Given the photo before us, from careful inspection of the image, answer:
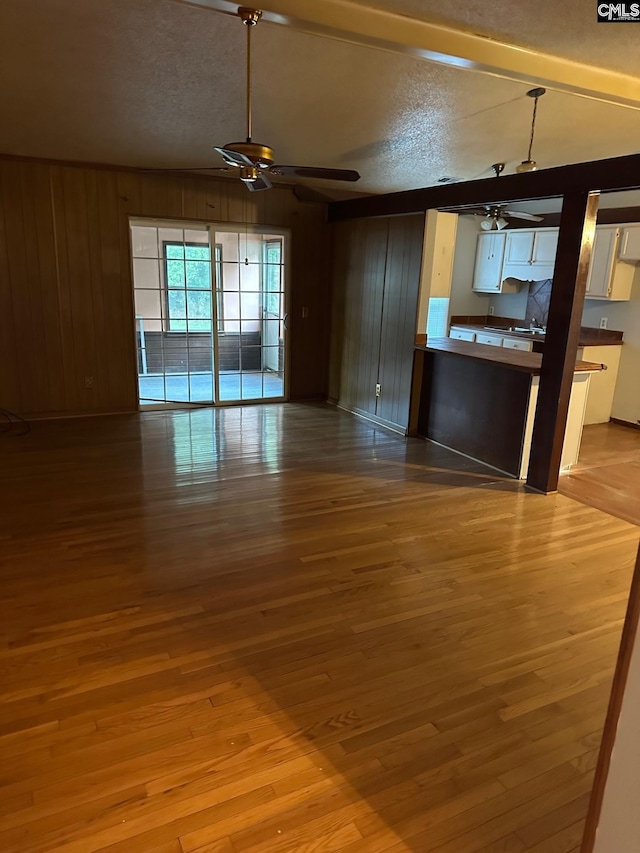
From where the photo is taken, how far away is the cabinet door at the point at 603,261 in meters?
6.32

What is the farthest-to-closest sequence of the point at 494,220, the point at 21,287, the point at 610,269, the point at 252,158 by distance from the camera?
the point at 610,269
the point at 21,287
the point at 494,220
the point at 252,158

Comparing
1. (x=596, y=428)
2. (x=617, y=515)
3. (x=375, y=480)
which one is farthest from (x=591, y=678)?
(x=596, y=428)

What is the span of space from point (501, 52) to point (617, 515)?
3.03 meters

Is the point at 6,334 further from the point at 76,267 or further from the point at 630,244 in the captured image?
the point at 630,244

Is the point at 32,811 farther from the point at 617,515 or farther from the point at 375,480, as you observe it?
the point at 617,515

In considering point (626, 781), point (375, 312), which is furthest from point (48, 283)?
point (626, 781)

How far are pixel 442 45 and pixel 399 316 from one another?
3.40 meters

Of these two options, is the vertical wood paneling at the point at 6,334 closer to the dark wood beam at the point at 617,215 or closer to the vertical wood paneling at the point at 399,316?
the vertical wood paneling at the point at 399,316

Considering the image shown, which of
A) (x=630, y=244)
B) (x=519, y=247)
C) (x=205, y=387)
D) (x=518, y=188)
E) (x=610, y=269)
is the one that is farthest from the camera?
(x=519, y=247)

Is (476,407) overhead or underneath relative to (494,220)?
underneath

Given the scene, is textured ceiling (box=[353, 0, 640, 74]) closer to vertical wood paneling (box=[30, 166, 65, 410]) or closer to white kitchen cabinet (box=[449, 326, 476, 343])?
vertical wood paneling (box=[30, 166, 65, 410])

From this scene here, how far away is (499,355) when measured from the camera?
16.8 feet

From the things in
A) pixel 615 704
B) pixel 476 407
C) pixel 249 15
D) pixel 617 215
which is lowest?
pixel 476 407

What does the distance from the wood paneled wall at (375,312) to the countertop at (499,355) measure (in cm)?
35
